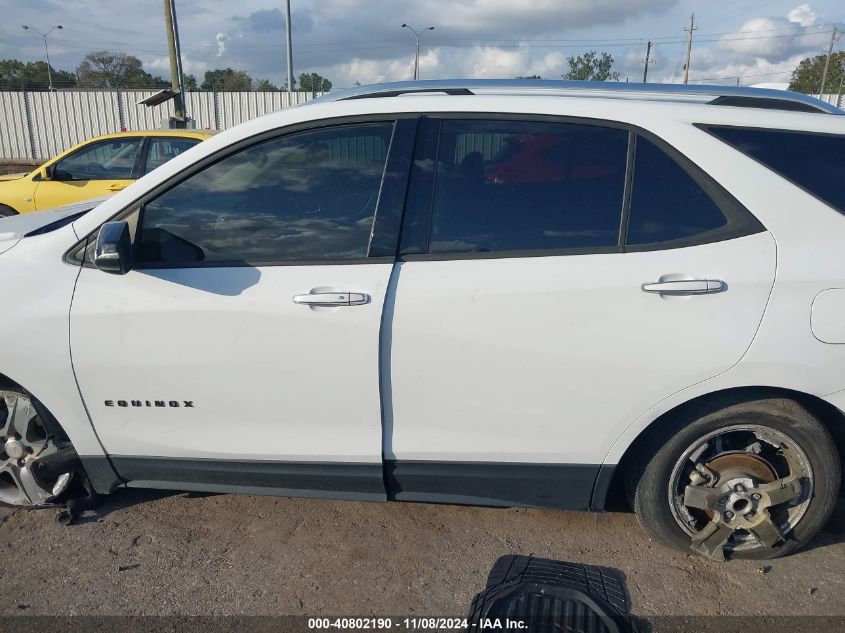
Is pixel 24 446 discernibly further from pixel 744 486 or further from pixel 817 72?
pixel 817 72

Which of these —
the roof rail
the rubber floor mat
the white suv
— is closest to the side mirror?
the white suv

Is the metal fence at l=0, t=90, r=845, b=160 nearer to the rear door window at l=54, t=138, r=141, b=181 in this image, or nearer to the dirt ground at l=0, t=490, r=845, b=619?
the rear door window at l=54, t=138, r=141, b=181

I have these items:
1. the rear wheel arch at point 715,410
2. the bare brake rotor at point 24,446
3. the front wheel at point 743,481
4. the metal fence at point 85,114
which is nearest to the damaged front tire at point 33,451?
the bare brake rotor at point 24,446

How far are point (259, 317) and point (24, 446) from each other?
53.4 inches

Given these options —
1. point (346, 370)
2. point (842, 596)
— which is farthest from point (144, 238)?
point (842, 596)

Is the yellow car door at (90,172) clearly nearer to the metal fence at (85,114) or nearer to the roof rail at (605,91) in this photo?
the roof rail at (605,91)

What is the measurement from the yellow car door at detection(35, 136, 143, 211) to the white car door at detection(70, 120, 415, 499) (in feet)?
18.5

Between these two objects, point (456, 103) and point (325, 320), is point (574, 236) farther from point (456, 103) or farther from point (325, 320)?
point (325, 320)

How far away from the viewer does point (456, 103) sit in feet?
7.80

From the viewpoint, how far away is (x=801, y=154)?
2264 mm

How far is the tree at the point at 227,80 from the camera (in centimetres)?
5578

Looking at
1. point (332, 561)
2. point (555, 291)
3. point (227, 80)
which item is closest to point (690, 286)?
point (555, 291)

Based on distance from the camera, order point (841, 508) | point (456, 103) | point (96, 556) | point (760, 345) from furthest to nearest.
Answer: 1. point (841, 508)
2. point (96, 556)
3. point (456, 103)
4. point (760, 345)

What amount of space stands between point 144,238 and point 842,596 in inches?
122
